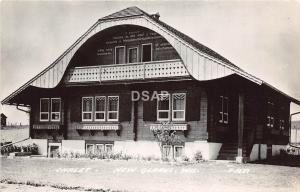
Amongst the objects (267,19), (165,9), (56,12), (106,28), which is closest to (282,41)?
(267,19)

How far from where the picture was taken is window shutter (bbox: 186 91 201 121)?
60.9 ft

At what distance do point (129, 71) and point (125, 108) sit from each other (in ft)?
4.90

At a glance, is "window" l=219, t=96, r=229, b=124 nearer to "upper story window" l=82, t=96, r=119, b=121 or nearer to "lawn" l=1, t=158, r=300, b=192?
"lawn" l=1, t=158, r=300, b=192

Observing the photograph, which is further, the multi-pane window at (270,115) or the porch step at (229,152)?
the multi-pane window at (270,115)

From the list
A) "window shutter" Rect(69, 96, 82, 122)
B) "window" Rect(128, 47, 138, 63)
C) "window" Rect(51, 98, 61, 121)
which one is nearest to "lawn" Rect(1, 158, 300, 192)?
"window shutter" Rect(69, 96, 82, 122)

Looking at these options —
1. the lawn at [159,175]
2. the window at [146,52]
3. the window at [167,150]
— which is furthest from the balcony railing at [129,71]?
the lawn at [159,175]

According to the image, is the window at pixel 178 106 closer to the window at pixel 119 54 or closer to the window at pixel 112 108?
the window at pixel 112 108

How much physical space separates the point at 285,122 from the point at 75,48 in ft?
35.9

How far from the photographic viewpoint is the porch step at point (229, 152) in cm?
1792

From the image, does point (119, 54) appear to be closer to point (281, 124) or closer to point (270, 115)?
point (270, 115)

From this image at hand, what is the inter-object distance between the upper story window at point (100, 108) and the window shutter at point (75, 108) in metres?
0.17

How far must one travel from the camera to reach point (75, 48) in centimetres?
2003

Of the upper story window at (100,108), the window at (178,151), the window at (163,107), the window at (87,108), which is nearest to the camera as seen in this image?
the window at (178,151)

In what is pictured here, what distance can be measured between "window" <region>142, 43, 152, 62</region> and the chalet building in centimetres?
4
